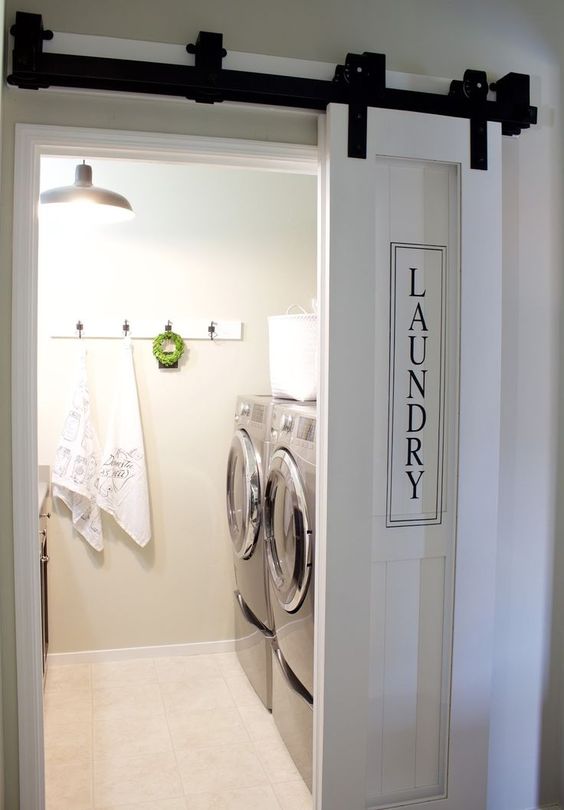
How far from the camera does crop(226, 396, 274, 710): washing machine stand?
2928 millimetres

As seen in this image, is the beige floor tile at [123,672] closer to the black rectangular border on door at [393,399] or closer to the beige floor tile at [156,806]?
the beige floor tile at [156,806]

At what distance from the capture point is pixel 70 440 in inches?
135

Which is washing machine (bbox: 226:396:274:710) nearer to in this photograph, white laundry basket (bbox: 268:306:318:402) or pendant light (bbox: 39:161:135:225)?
white laundry basket (bbox: 268:306:318:402)

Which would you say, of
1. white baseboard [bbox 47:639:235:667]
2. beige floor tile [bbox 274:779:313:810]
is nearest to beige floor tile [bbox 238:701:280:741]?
beige floor tile [bbox 274:779:313:810]

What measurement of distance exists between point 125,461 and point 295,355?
3.88ft

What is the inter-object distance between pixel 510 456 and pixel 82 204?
1848 mm

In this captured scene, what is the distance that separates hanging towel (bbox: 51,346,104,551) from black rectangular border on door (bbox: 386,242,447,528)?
70.7 inches

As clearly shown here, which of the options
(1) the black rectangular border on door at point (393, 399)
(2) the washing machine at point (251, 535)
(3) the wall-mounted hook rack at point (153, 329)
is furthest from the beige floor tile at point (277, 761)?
(3) the wall-mounted hook rack at point (153, 329)

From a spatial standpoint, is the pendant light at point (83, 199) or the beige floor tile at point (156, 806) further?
the pendant light at point (83, 199)

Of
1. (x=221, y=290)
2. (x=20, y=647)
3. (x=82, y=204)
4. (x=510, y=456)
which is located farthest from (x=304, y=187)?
(x=20, y=647)

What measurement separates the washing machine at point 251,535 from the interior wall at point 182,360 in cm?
23

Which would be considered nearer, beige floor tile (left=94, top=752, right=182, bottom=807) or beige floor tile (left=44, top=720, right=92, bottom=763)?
beige floor tile (left=94, top=752, right=182, bottom=807)

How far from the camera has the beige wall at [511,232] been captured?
2.00 m

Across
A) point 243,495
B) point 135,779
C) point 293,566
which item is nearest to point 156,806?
point 135,779
